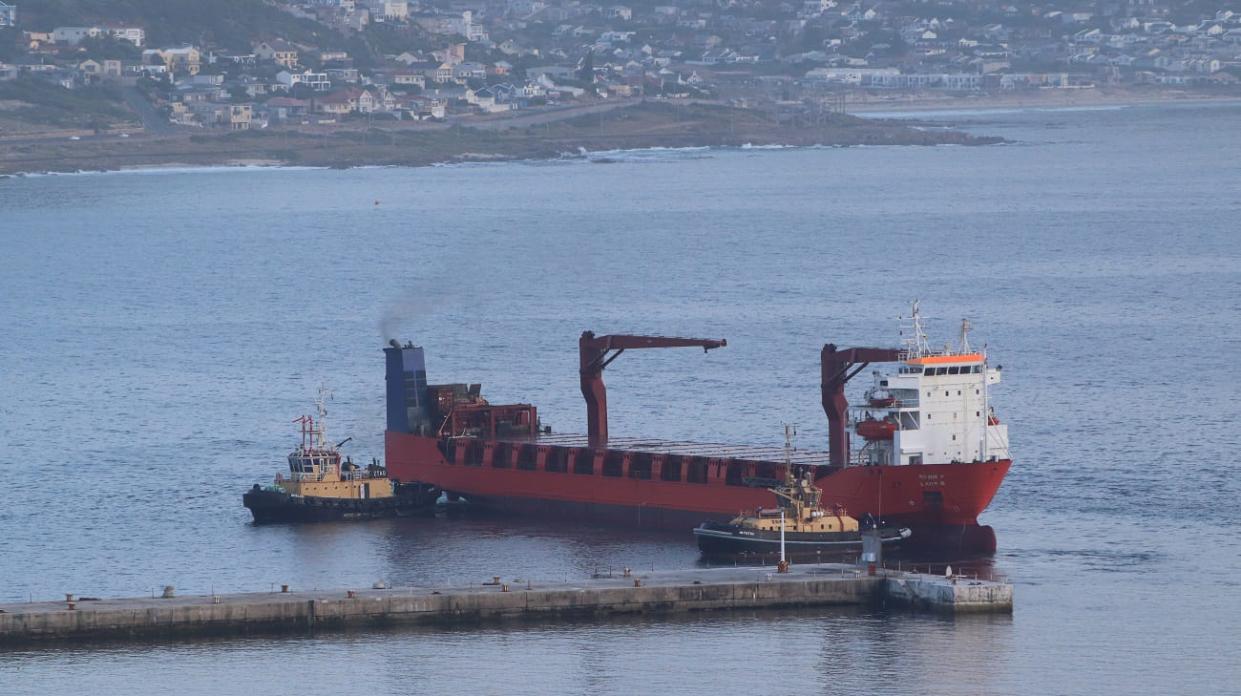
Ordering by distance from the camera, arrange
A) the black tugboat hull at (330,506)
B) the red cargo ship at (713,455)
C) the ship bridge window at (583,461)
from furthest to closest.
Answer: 1. the ship bridge window at (583,461)
2. the black tugboat hull at (330,506)
3. the red cargo ship at (713,455)

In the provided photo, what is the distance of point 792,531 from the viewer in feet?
209

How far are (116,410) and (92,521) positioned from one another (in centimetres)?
2191

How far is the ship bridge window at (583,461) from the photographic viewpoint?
7362cm

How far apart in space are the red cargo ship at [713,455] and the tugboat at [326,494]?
2.11 m

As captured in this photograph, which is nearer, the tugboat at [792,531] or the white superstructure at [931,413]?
the tugboat at [792,531]

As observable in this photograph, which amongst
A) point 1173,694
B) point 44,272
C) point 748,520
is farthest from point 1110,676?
point 44,272

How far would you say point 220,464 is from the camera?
83.1 m

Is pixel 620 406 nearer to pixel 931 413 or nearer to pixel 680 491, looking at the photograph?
pixel 680 491

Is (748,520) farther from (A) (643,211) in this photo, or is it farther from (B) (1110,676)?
(A) (643,211)

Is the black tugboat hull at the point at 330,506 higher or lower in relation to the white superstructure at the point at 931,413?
lower

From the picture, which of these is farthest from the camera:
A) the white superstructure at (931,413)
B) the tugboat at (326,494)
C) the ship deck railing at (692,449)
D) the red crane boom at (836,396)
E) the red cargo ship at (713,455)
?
the tugboat at (326,494)

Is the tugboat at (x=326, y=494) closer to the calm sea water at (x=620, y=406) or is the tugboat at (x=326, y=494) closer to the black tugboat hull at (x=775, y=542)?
the calm sea water at (x=620, y=406)

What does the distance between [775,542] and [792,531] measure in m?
0.48

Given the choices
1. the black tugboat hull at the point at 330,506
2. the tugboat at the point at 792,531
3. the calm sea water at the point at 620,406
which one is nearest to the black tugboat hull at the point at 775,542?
the tugboat at the point at 792,531
